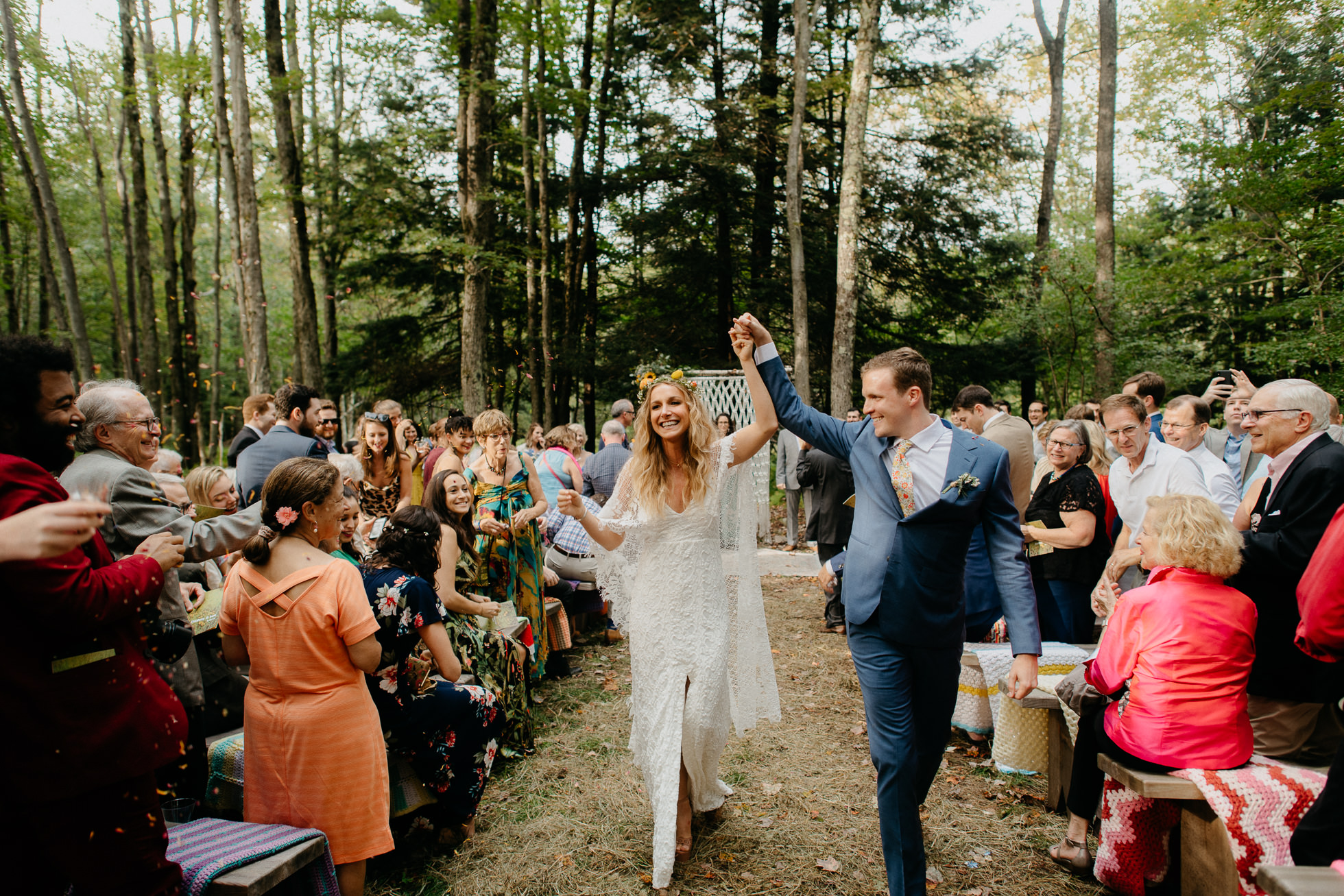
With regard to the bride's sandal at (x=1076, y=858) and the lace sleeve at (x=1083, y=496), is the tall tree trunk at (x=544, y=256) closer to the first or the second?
the lace sleeve at (x=1083, y=496)

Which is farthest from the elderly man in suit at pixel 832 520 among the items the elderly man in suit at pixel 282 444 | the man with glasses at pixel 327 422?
the man with glasses at pixel 327 422

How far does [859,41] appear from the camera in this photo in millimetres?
11914

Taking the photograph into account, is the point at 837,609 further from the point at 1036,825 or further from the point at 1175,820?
the point at 1175,820

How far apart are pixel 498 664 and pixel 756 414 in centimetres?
232

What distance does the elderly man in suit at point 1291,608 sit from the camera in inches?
117

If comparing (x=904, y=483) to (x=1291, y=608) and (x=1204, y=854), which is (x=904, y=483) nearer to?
(x=1291, y=608)

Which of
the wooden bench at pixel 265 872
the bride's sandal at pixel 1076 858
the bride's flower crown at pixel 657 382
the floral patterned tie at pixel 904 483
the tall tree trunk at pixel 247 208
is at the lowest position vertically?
the bride's sandal at pixel 1076 858

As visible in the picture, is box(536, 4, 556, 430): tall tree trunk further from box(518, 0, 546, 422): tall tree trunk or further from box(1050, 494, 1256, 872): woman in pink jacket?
box(1050, 494, 1256, 872): woman in pink jacket

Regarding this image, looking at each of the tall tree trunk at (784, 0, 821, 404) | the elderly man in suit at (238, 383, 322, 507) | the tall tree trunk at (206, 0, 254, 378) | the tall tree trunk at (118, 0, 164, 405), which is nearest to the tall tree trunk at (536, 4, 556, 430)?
the tall tree trunk at (784, 0, 821, 404)

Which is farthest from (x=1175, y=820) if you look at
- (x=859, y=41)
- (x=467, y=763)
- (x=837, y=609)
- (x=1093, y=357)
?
(x=1093, y=357)

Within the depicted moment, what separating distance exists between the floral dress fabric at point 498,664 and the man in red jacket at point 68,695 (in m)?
2.06

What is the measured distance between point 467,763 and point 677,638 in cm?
124

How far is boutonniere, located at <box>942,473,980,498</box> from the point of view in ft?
9.00

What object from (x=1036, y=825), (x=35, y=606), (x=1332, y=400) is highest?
(x=1332, y=400)
